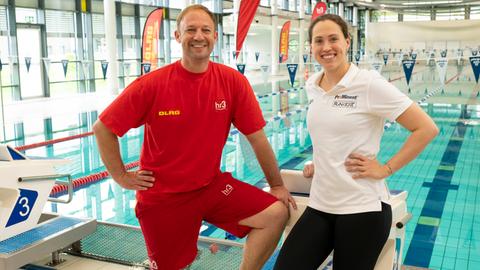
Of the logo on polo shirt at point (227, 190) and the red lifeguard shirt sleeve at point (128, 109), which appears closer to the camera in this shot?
the red lifeguard shirt sleeve at point (128, 109)

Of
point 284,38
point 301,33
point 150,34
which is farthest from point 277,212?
point 301,33

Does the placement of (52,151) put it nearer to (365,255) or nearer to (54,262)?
(54,262)

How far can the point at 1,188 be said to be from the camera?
8.64 ft

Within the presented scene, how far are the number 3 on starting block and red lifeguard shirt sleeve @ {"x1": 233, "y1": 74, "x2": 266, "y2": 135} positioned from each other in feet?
4.18

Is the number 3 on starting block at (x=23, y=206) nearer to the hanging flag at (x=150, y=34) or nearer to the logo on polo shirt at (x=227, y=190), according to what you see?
the logo on polo shirt at (x=227, y=190)

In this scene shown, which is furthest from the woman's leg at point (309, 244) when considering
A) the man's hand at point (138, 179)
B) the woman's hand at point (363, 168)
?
the man's hand at point (138, 179)

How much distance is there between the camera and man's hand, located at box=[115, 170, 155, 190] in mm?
2192

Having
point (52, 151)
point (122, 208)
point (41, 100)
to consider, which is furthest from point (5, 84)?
point (122, 208)

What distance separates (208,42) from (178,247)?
2.89 ft

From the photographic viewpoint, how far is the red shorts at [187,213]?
2193 millimetres

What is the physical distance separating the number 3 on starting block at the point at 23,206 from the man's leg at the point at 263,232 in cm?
125

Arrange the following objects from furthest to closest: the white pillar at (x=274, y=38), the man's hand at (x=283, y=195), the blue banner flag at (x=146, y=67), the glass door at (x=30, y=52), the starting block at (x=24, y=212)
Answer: the white pillar at (x=274, y=38)
the glass door at (x=30, y=52)
the blue banner flag at (x=146, y=67)
the starting block at (x=24, y=212)
the man's hand at (x=283, y=195)

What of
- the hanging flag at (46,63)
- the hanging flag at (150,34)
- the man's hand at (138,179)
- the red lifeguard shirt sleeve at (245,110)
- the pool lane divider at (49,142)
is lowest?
the pool lane divider at (49,142)

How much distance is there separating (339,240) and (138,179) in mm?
886
